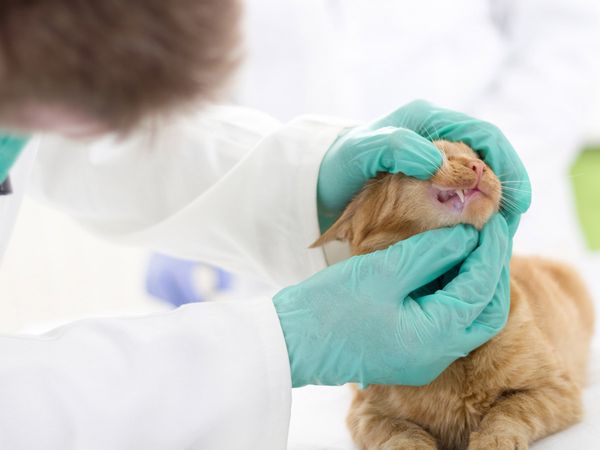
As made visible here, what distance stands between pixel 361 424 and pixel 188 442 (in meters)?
0.39

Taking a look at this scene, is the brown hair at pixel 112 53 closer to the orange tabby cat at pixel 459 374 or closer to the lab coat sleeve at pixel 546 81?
the orange tabby cat at pixel 459 374

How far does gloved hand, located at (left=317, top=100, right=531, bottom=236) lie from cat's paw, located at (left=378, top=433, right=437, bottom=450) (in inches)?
17.7

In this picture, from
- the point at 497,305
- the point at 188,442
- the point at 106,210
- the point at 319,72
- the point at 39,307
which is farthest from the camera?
the point at 39,307

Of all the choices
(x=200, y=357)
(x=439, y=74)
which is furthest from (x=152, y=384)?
(x=439, y=74)

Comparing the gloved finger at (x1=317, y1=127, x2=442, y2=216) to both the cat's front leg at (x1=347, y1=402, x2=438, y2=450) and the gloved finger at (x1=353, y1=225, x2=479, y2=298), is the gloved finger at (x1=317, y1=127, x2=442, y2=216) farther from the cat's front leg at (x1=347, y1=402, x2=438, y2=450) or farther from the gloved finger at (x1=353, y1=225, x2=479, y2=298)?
the cat's front leg at (x1=347, y1=402, x2=438, y2=450)

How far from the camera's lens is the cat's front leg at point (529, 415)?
132 centimetres

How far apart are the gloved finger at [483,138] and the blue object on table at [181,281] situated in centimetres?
151

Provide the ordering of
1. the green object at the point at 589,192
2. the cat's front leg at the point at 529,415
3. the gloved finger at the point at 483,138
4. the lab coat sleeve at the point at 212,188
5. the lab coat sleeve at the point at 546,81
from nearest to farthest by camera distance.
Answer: the cat's front leg at the point at 529,415 < the gloved finger at the point at 483,138 < the lab coat sleeve at the point at 212,188 < the lab coat sleeve at the point at 546,81 < the green object at the point at 589,192

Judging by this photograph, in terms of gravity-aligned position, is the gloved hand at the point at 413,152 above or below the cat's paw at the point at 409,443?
above

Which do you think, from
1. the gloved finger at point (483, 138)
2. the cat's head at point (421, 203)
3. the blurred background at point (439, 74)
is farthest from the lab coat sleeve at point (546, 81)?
the cat's head at point (421, 203)

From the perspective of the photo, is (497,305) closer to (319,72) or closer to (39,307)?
(319,72)

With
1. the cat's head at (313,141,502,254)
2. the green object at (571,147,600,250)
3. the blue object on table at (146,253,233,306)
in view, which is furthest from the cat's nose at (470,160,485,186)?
the green object at (571,147,600,250)

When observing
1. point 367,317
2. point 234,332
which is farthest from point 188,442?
point 367,317

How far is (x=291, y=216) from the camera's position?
165cm
